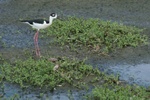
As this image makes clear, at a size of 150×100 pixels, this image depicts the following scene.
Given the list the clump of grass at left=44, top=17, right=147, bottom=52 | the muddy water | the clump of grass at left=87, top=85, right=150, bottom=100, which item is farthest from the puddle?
the clump of grass at left=44, top=17, right=147, bottom=52

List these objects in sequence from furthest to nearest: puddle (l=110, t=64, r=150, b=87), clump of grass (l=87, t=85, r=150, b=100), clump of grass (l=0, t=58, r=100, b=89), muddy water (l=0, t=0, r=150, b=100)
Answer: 1. muddy water (l=0, t=0, r=150, b=100)
2. puddle (l=110, t=64, r=150, b=87)
3. clump of grass (l=0, t=58, r=100, b=89)
4. clump of grass (l=87, t=85, r=150, b=100)

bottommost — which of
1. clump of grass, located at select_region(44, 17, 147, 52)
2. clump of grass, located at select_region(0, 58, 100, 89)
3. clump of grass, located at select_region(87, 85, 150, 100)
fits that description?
clump of grass, located at select_region(87, 85, 150, 100)

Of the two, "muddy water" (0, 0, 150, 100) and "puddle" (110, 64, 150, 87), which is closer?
"puddle" (110, 64, 150, 87)

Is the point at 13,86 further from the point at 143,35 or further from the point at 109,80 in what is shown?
the point at 143,35

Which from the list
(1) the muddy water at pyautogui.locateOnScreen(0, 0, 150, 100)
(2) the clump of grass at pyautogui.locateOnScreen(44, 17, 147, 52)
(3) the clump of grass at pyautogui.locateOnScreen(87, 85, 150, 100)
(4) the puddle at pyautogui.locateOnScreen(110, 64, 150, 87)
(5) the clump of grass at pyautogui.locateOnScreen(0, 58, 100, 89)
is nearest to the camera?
(3) the clump of grass at pyautogui.locateOnScreen(87, 85, 150, 100)

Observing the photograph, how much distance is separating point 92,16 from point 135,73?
344 centimetres

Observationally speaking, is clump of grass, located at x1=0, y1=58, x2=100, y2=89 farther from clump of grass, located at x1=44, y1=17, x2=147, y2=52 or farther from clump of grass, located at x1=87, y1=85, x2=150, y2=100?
clump of grass, located at x1=44, y1=17, x2=147, y2=52

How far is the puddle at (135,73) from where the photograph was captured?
6992mm

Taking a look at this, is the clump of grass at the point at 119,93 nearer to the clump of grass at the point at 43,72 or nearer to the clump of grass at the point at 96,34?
the clump of grass at the point at 43,72

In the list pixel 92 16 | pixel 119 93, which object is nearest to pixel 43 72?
pixel 119 93

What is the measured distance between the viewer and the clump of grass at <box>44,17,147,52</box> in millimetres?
8477

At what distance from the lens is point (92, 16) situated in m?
10.5

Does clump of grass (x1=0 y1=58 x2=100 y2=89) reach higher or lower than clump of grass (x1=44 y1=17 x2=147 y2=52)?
lower

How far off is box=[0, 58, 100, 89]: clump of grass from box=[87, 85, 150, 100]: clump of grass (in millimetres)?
545
